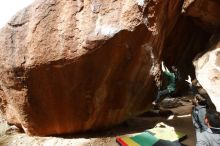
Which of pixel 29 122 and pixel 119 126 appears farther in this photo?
pixel 119 126

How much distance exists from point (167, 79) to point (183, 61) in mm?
2653

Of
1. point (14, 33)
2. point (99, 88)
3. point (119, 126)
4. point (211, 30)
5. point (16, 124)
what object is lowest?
point (119, 126)

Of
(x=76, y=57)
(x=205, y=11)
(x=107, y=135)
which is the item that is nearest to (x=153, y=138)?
(x=107, y=135)

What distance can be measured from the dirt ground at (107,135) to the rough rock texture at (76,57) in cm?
16

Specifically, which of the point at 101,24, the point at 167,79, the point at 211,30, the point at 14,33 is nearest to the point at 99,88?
the point at 101,24

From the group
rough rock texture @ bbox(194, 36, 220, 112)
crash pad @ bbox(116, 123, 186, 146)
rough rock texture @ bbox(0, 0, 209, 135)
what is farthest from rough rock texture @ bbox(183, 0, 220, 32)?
crash pad @ bbox(116, 123, 186, 146)

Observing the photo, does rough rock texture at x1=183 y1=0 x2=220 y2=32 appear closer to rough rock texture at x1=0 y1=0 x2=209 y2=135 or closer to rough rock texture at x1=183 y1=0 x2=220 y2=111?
rough rock texture at x1=183 y1=0 x2=220 y2=111

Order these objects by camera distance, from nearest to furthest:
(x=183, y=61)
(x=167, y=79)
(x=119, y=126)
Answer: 1. (x=119, y=126)
2. (x=183, y=61)
3. (x=167, y=79)

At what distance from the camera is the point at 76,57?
512cm

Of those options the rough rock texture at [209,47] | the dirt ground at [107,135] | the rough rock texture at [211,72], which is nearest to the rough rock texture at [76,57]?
the dirt ground at [107,135]

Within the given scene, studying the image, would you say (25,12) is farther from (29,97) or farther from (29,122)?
(29,122)

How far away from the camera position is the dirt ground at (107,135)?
18.9 feet

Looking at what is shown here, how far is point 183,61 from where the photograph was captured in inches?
283

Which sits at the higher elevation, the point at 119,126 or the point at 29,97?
the point at 29,97
